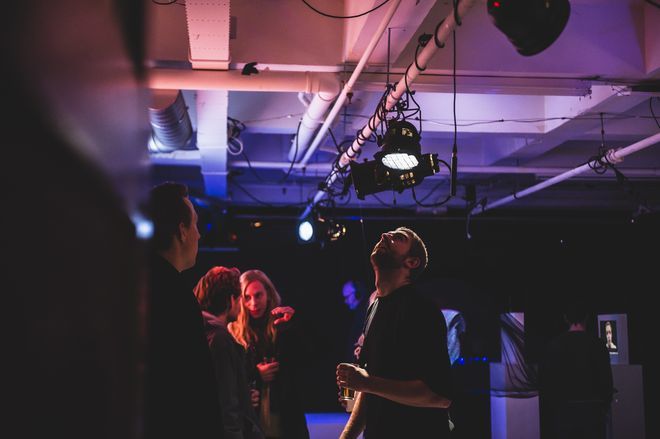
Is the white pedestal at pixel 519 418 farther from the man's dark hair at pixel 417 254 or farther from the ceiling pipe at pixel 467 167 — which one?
the man's dark hair at pixel 417 254

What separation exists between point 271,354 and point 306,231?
14.8ft

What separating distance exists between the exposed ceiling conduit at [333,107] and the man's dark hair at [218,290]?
136 centimetres

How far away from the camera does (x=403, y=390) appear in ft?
7.74

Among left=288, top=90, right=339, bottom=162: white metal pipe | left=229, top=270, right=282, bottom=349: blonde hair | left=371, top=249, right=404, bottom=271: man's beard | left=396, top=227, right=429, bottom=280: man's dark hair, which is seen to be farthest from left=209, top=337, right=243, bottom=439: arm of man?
left=288, top=90, right=339, bottom=162: white metal pipe

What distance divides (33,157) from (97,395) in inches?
7.6

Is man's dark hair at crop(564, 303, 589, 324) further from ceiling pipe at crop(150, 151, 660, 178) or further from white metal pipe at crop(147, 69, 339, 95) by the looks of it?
white metal pipe at crop(147, 69, 339, 95)

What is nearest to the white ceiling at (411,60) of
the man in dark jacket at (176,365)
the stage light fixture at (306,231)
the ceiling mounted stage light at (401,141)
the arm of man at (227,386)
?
the ceiling mounted stage light at (401,141)

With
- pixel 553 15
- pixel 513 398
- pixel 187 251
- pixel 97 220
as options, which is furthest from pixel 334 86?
pixel 513 398

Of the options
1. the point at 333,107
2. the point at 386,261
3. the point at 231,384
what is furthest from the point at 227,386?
the point at 333,107

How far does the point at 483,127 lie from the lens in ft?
20.3

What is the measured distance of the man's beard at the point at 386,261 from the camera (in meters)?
2.70

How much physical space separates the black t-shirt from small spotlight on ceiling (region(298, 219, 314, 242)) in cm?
579

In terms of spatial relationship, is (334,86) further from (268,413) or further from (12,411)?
(12,411)

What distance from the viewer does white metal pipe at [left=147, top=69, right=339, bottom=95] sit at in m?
4.21
